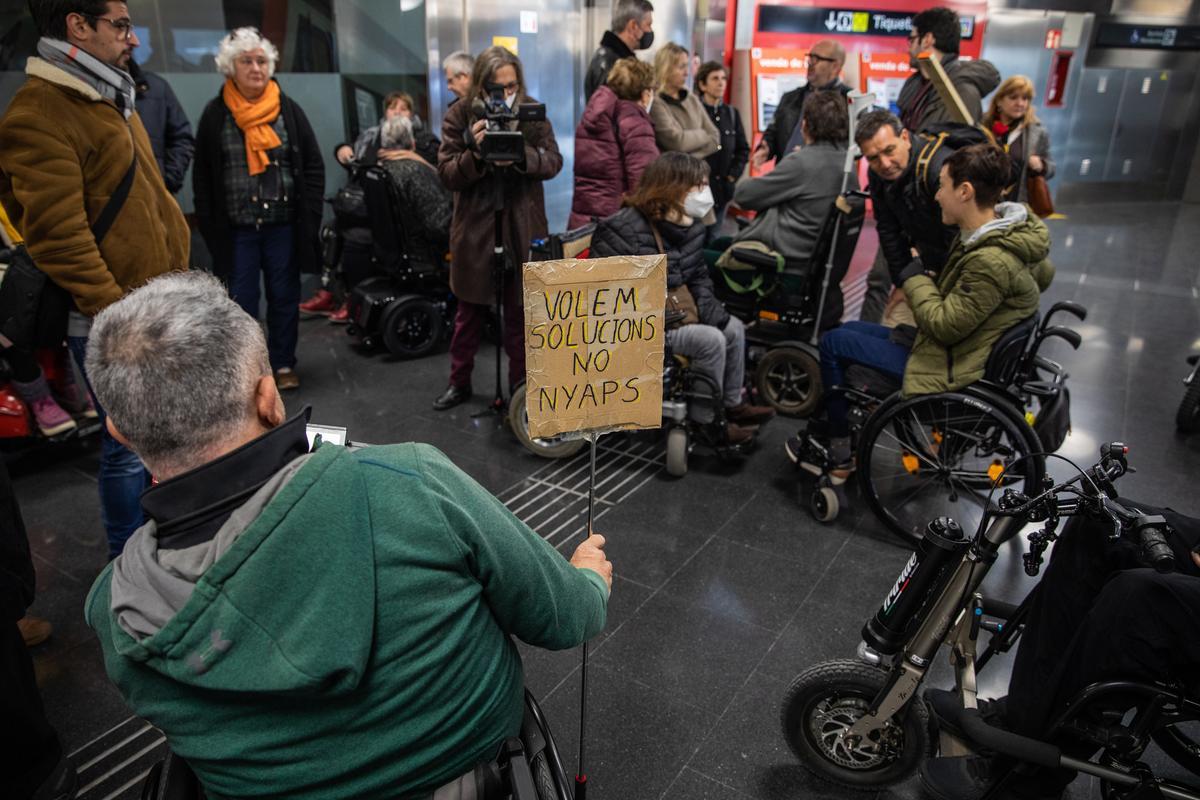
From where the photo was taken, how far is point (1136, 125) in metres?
11.0

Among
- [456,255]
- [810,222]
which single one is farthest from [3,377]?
[810,222]

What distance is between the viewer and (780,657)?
2514 mm

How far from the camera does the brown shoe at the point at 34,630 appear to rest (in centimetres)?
251

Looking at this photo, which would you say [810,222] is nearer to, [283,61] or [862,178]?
[283,61]

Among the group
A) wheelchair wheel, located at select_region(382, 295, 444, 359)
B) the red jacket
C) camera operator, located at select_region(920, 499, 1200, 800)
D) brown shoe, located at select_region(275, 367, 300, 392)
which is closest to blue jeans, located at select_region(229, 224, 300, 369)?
brown shoe, located at select_region(275, 367, 300, 392)

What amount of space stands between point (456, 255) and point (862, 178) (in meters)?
6.77

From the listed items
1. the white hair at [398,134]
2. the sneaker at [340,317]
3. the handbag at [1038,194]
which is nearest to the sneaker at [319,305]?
the sneaker at [340,317]

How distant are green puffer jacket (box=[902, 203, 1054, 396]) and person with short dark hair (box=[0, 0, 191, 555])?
8.44ft

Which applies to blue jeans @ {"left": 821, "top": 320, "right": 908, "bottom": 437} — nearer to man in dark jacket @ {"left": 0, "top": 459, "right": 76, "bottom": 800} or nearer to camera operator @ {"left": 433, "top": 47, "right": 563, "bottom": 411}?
camera operator @ {"left": 433, "top": 47, "right": 563, "bottom": 411}

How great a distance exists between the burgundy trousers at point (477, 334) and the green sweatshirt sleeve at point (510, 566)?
268cm

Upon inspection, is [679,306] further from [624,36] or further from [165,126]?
[165,126]

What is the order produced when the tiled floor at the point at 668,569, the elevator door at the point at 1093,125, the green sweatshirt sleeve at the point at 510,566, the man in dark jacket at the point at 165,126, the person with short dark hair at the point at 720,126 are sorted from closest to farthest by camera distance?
the green sweatshirt sleeve at the point at 510,566 < the tiled floor at the point at 668,569 < the man in dark jacket at the point at 165,126 < the person with short dark hair at the point at 720,126 < the elevator door at the point at 1093,125

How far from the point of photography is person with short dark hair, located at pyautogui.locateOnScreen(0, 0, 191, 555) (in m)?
2.34

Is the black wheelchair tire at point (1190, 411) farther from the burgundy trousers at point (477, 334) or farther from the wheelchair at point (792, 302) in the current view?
the burgundy trousers at point (477, 334)
